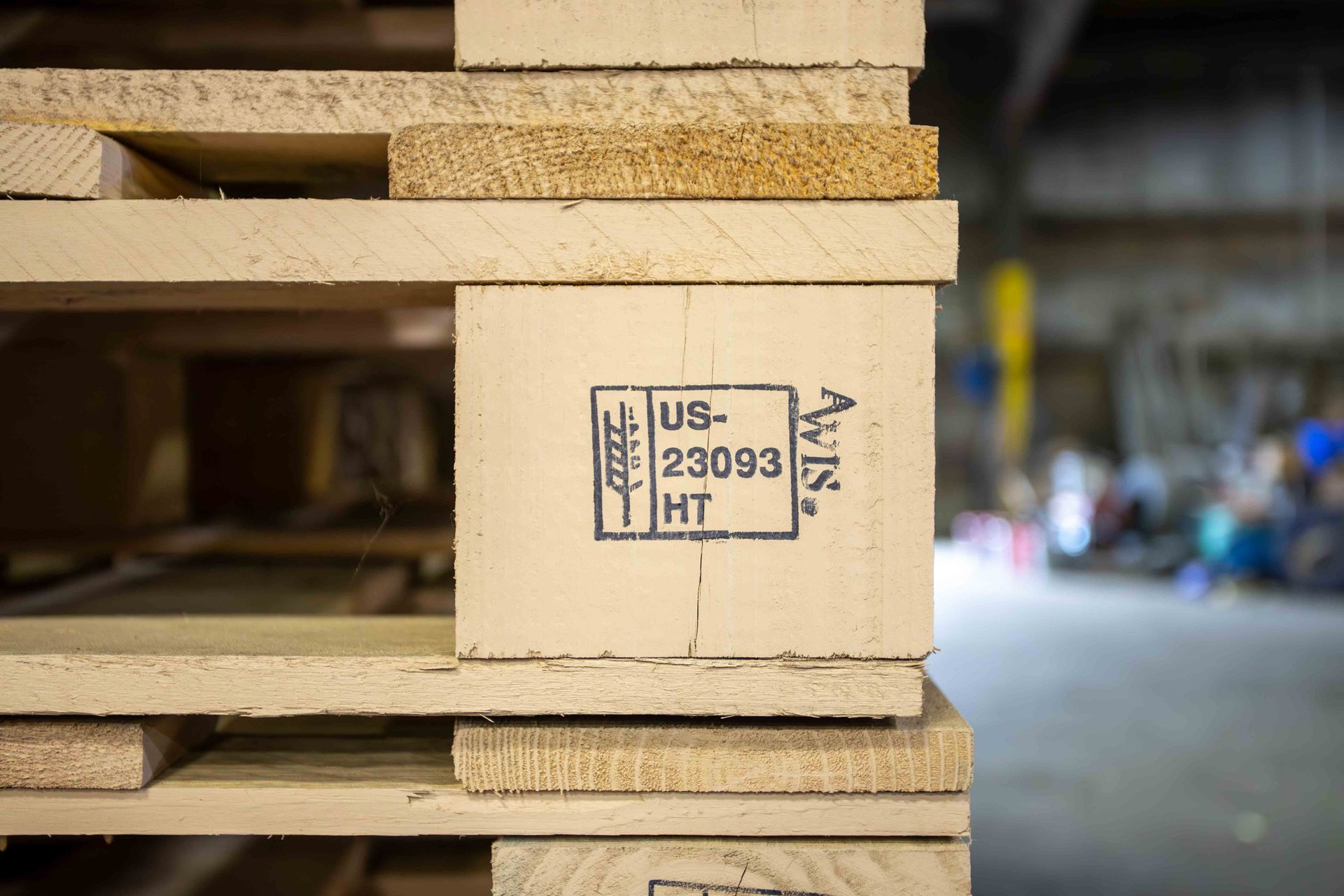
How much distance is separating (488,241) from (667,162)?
21 cm

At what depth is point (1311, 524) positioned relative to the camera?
614 centimetres

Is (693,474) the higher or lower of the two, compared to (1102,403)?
lower

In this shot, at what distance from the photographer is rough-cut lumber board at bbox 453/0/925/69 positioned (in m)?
0.92

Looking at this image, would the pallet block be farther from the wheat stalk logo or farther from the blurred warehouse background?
the blurred warehouse background

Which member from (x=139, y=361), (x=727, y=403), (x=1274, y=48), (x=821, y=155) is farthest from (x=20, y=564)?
(x=1274, y=48)

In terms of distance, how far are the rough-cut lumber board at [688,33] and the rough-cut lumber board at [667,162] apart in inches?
3.4

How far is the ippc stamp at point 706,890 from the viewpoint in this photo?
92 centimetres

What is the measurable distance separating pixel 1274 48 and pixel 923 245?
9.16 metres

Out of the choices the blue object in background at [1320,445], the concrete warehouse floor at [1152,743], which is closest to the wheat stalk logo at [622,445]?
the concrete warehouse floor at [1152,743]

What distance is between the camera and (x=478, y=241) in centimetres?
88

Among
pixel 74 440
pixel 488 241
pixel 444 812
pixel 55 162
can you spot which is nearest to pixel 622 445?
pixel 488 241

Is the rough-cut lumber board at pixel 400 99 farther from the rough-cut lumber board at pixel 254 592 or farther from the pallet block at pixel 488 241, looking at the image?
the rough-cut lumber board at pixel 254 592

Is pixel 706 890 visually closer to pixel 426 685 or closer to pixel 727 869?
pixel 727 869

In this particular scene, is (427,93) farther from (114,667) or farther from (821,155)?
(114,667)
